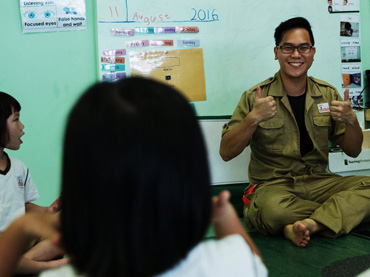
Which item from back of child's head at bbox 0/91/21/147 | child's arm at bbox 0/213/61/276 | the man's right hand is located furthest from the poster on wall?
child's arm at bbox 0/213/61/276

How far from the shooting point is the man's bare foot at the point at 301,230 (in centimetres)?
189

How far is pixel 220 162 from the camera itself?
2.69 meters

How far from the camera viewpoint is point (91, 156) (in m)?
0.49

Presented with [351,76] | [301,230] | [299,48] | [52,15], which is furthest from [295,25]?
[52,15]

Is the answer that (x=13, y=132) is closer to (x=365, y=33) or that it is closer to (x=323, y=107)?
(x=323, y=107)

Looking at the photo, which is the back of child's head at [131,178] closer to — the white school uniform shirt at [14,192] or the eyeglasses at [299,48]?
the white school uniform shirt at [14,192]

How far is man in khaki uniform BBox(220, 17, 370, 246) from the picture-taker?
7.07 feet

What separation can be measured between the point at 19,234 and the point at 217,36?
7.22 ft

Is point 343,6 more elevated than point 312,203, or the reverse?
point 343,6

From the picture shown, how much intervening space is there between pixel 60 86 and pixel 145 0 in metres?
0.71

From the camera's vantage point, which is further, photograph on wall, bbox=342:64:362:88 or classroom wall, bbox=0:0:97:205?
photograph on wall, bbox=342:64:362:88

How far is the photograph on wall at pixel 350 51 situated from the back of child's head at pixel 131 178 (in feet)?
8.86

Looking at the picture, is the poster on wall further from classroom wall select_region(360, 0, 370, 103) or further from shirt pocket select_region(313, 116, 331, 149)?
classroom wall select_region(360, 0, 370, 103)

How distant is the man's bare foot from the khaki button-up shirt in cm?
33
